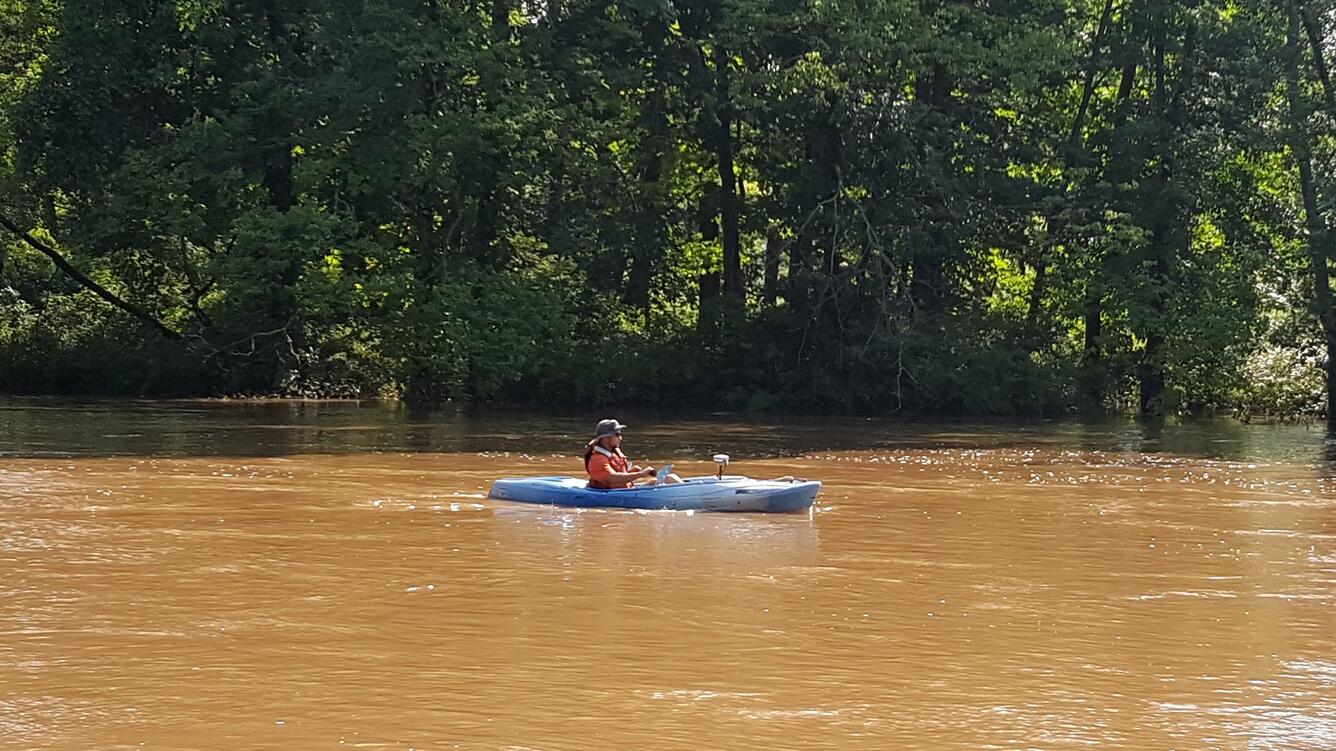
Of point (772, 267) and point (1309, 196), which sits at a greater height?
point (1309, 196)

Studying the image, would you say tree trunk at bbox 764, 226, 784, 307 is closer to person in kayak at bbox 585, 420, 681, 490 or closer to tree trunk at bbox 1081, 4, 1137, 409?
tree trunk at bbox 1081, 4, 1137, 409

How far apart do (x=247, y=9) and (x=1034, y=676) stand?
2717 cm

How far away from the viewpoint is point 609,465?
48.2 ft

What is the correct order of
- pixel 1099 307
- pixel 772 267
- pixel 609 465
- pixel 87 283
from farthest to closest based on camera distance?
pixel 87 283, pixel 772 267, pixel 1099 307, pixel 609 465

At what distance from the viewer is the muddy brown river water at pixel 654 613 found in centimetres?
686

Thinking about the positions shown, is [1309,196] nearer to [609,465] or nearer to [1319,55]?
[1319,55]

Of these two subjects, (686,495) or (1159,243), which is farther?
(1159,243)

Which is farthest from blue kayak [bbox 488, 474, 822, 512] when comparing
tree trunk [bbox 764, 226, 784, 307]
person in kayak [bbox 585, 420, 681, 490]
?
tree trunk [bbox 764, 226, 784, 307]

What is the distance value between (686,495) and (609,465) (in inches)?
31.0

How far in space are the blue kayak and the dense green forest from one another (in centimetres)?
1396

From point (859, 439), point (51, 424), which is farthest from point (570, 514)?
point (51, 424)

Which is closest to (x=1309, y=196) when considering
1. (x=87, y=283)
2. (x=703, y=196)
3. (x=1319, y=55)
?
(x=1319, y=55)

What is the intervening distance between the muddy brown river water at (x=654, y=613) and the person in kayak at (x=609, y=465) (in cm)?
41

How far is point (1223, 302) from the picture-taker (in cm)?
2873
